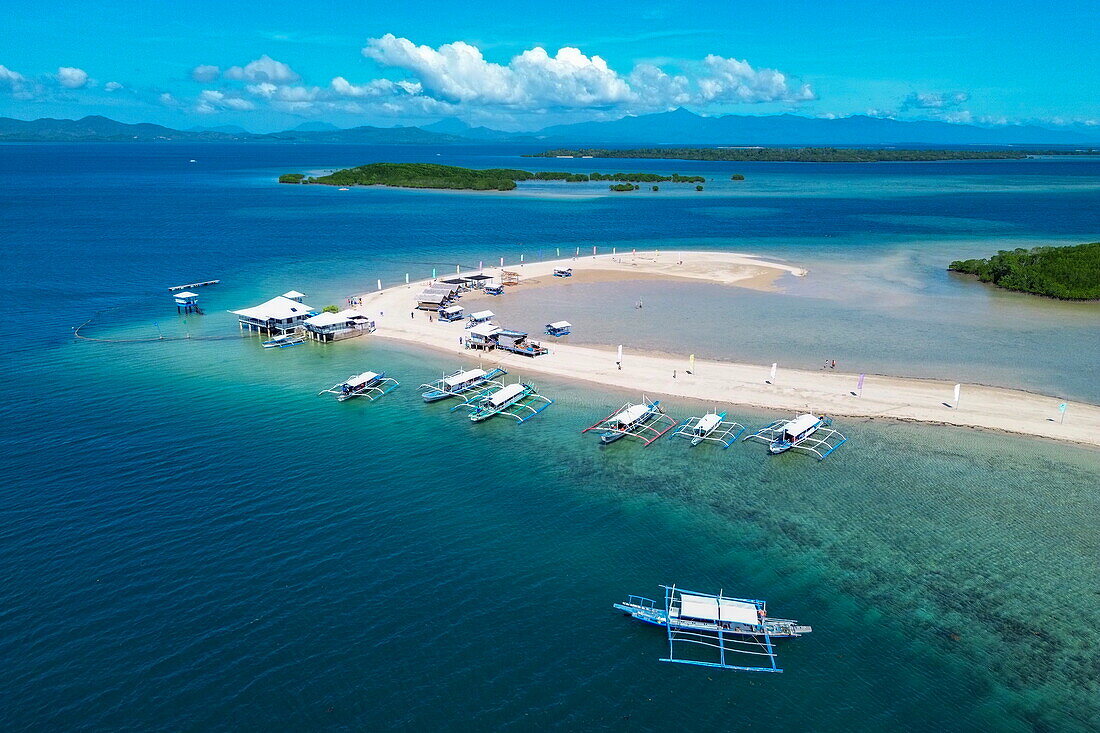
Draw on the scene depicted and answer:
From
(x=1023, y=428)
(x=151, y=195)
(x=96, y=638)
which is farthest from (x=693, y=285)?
(x=151, y=195)

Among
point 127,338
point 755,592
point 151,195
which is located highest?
point 151,195

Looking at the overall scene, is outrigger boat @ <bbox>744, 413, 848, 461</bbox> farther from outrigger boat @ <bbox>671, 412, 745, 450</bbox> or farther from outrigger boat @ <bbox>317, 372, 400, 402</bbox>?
outrigger boat @ <bbox>317, 372, 400, 402</bbox>

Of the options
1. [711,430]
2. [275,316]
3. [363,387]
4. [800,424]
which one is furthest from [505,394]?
[275,316]

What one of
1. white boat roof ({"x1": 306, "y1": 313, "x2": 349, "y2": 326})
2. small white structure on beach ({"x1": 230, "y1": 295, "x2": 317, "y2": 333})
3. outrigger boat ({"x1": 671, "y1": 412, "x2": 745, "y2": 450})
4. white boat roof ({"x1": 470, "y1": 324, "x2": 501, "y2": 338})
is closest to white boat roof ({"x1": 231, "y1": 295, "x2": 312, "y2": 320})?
small white structure on beach ({"x1": 230, "y1": 295, "x2": 317, "y2": 333})

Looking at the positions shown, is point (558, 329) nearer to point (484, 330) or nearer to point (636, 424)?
point (484, 330)

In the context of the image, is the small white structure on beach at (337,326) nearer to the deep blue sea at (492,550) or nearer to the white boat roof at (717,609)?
the deep blue sea at (492,550)

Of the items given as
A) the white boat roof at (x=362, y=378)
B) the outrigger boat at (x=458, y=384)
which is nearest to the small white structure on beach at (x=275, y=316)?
the white boat roof at (x=362, y=378)

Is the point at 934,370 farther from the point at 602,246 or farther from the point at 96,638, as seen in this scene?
the point at 602,246
